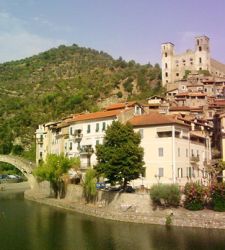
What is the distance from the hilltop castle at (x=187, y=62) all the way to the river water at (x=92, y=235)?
78.9m

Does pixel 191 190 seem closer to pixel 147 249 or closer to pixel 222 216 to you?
pixel 222 216

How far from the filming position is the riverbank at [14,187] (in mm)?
82681

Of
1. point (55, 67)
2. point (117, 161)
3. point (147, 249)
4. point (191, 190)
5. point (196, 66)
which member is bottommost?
point (147, 249)

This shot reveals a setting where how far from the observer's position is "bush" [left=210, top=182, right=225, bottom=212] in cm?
4088

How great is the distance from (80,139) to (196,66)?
223 feet

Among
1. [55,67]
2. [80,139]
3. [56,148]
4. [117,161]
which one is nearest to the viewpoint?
[117,161]

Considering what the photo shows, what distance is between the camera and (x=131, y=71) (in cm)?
12706

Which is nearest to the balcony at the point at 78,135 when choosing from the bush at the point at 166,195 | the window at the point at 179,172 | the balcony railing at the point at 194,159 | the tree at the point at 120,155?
the tree at the point at 120,155

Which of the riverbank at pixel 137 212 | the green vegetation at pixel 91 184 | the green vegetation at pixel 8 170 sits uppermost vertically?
the green vegetation at pixel 8 170

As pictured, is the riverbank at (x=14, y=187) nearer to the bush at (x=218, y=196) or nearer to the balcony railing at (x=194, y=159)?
the balcony railing at (x=194, y=159)

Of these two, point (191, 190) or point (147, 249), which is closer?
point (147, 249)

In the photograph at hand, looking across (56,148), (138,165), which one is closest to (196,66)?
(56,148)

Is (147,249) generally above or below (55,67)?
below

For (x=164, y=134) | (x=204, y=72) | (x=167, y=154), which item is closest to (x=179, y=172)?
(x=167, y=154)
